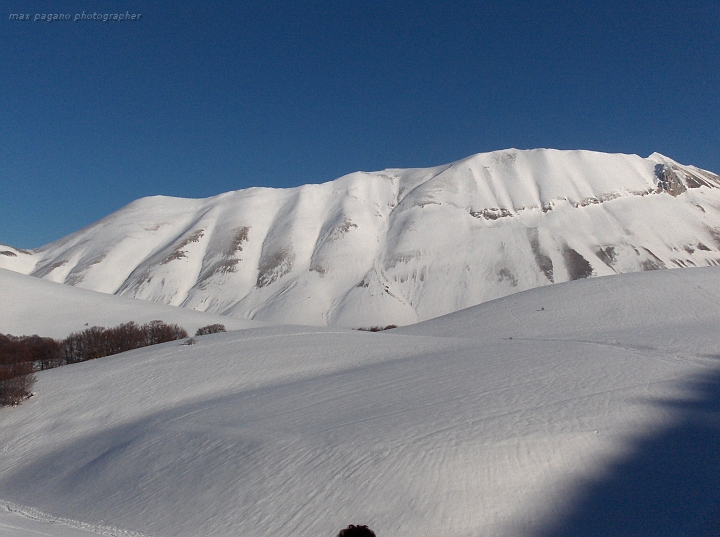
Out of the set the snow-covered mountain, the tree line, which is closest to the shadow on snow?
the tree line

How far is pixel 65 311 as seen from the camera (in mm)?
56469

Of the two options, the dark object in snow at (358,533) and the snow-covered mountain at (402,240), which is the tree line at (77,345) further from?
the snow-covered mountain at (402,240)

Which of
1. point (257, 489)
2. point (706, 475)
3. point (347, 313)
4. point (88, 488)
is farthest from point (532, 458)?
point (347, 313)

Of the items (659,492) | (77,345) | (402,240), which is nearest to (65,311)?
(77,345)

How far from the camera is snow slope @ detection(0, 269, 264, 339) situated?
5268cm

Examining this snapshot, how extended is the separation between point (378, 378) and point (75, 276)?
11933 cm

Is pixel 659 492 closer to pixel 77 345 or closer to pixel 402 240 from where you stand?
pixel 77 345

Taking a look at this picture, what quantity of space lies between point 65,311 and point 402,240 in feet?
257

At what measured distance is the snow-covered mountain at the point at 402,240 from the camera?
107312 millimetres

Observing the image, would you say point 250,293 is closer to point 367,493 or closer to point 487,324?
point 487,324

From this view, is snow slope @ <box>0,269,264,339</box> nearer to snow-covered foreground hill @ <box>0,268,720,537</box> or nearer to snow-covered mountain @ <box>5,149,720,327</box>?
snow-covered foreground hill @ <box>0,268,720,537</box>

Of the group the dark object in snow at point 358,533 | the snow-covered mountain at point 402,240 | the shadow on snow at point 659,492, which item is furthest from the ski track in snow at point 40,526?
the snow-covered mountain at point 402,240

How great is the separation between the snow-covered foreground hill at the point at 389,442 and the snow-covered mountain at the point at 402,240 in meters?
71.9

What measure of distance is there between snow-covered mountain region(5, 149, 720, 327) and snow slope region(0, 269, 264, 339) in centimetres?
3600
